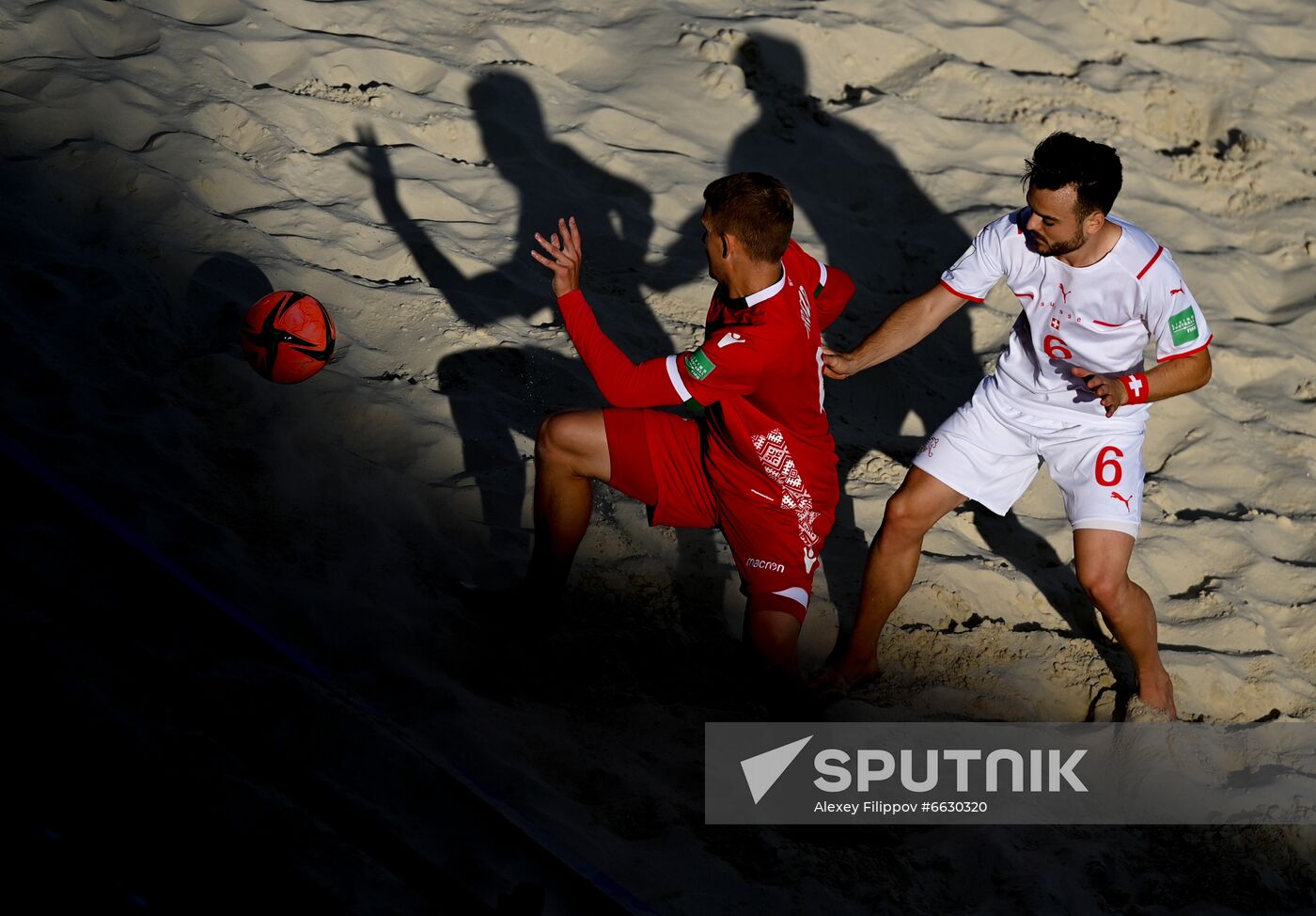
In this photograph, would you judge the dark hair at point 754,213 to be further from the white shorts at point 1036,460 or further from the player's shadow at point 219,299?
the player's shadow at point 219,299

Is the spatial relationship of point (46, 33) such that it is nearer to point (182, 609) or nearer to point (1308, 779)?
point (182, 609)

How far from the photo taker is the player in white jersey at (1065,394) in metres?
3.69

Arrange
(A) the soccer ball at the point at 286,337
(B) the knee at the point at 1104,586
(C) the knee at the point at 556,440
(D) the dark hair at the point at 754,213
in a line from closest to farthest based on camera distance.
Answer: (D) the dark hair at the point at 754,213, (C) the knee at the point at 556,440, (B) the knee at the point at 1104,586, (A) the soccer ball at the point at 286,337

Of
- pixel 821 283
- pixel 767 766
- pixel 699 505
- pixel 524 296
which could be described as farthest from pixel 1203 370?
pixel 524 296

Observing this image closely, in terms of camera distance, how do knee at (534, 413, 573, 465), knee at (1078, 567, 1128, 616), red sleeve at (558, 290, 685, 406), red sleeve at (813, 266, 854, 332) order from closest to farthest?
red sleeve at (558, 290, 685, 406), knee at (534, 413, 573, 465), knee at (1078, 567, 1128, 616), red sleeve at (813, 266, 854, 332)

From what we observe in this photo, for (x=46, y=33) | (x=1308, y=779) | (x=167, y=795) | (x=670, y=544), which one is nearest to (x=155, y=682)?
(x=167, y=795)

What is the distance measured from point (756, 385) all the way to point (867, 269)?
102 inches

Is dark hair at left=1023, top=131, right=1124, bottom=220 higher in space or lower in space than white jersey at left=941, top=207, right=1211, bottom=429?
higher

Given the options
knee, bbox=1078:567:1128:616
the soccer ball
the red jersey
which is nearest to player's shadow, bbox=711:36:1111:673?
knee, bbox=1078:567:1128:616

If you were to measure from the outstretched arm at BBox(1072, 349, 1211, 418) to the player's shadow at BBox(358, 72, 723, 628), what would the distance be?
1455 millimetres

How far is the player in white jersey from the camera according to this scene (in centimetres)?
369

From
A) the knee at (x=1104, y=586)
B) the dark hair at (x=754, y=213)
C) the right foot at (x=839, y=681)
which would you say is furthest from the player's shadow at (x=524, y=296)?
the dark hair at (x=754, y=213)

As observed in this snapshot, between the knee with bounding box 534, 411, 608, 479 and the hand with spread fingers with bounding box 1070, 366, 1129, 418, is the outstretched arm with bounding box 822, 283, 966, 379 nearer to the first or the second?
the hand with spread fingers with bounding box 1070, 366, 1129, 418

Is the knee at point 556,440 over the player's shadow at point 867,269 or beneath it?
beneath
